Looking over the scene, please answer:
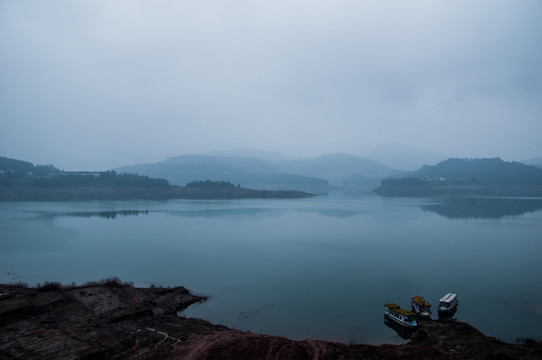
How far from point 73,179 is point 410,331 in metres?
41.3

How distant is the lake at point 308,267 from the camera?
6.32 m

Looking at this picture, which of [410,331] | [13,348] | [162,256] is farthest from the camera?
[162,256]

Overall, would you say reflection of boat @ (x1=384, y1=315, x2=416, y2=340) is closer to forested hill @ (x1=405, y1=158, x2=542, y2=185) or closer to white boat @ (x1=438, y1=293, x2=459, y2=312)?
white boat @ (x1=438, y1=293, x2=459, y2=312)

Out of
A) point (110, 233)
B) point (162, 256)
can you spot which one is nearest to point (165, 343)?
point (162, 256)

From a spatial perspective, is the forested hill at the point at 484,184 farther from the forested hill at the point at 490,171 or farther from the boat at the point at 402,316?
the boat at the point at 402,316

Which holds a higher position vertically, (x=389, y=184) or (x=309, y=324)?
(x=389, y=184)

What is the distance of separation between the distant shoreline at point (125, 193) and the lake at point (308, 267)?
19.8 metres

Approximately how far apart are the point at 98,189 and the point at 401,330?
3820 cm

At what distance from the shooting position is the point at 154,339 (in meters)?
4.78

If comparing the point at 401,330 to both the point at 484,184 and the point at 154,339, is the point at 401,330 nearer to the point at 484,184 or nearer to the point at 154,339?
the point at 154,339

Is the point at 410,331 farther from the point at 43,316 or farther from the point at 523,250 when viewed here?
the point at 523,250

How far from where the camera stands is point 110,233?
15438 millimetres

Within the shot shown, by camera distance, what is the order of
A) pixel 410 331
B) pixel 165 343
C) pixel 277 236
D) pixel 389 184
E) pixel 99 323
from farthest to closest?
pixel 389 184 < pixel 277 236 < pixel 410 331 < pixel 99 323 < pixel 165 343

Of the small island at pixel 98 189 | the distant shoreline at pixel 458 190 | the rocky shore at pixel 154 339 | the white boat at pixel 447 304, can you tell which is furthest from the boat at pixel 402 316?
the distant shoreline at pixel 458 190
